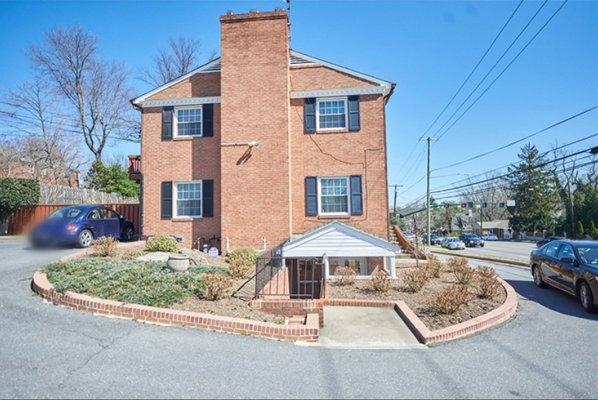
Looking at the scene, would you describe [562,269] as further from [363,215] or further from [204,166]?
[204,166]

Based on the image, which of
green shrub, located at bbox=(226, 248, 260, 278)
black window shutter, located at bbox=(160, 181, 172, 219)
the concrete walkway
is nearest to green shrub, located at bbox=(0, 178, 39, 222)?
black window shutter, located at bbox=(160, 181, 172, 219)

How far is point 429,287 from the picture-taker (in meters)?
9.70

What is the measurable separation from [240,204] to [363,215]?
5036mm

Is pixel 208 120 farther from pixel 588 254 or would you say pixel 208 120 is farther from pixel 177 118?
pixel 588 254

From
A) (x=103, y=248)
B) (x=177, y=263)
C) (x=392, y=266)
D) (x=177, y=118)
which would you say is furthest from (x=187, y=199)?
(x=392, y=266)

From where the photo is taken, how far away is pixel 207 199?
1558 cm

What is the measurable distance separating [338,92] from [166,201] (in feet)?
28.1

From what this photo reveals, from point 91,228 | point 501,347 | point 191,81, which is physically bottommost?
point 501,347

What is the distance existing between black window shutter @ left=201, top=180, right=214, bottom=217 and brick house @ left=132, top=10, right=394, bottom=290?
0.14ft

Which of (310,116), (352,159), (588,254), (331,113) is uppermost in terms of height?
(331,113)

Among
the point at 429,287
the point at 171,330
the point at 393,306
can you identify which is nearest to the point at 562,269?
the point at 429,287

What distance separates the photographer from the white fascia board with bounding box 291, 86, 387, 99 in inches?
614

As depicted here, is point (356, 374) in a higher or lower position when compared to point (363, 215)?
lower

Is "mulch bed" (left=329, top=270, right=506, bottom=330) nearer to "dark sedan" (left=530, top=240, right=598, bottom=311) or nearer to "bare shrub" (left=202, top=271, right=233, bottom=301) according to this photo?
"dark sedan" (left=530, top=240, right=598, bottom=311)
